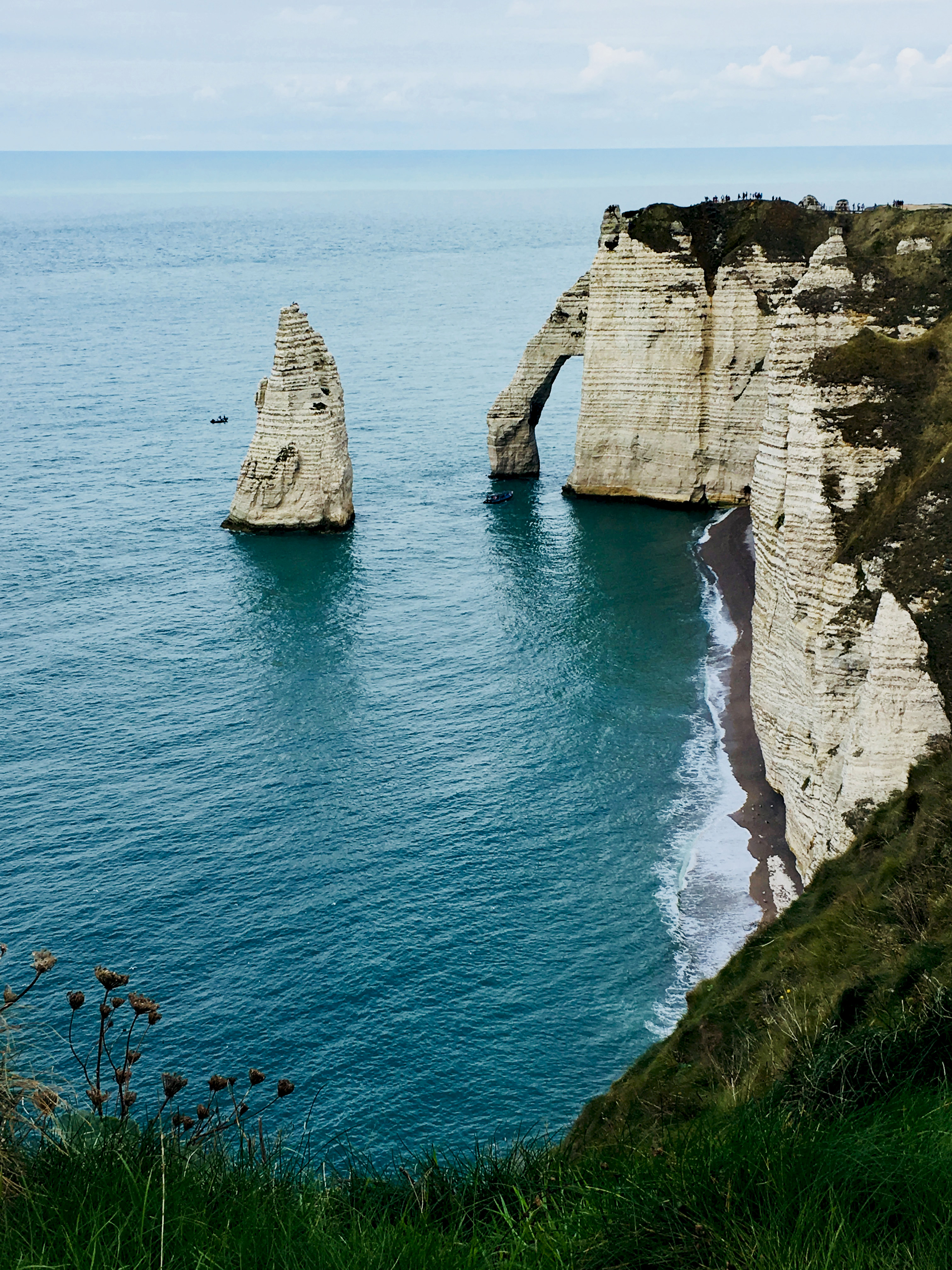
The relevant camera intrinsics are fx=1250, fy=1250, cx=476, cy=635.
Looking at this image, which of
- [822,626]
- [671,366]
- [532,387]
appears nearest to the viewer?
[822,626]

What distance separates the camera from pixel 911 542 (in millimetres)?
28906

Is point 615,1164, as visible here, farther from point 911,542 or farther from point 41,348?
point 41,348

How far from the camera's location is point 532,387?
7838cm

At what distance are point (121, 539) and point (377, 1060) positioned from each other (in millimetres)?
45341

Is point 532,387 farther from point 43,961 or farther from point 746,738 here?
point 43,961

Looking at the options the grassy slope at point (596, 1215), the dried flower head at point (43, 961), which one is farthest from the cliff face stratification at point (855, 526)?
the dried flower head at point (43, 961)

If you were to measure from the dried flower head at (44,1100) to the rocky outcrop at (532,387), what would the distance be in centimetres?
6989

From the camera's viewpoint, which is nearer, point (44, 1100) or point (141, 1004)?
point (141, 1004)

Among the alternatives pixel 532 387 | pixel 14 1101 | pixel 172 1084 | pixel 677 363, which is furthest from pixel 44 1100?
pixel 532 387

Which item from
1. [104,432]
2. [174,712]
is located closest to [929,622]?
[174,712]

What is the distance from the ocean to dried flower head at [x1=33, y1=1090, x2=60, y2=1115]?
1.56 meters

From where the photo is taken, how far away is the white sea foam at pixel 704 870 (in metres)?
30.8

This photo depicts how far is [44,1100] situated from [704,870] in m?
27.0

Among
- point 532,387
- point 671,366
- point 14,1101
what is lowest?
point 14,1101
